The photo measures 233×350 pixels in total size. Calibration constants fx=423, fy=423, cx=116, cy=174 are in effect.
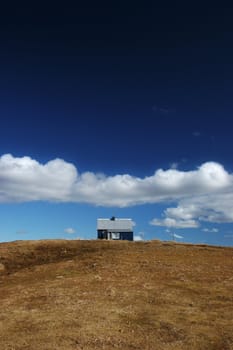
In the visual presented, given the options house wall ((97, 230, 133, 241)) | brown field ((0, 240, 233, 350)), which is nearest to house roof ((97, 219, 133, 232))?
house wall ((97, 230, 133, 241))

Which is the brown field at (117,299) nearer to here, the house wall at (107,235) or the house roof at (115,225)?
the house wall at (107,235)

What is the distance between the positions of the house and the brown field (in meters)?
39.5

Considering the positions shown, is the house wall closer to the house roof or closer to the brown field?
the house roof

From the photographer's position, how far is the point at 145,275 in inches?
1313

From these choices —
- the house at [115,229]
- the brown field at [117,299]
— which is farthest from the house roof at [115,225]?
the brown field at [117,299]

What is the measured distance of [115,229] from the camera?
86125 mm

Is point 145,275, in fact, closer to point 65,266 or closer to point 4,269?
point 65,266

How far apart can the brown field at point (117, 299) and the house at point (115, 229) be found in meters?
39.5

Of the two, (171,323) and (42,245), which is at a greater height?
(42,245)

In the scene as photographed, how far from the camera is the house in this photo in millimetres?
85500

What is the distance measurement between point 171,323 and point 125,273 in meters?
12.0

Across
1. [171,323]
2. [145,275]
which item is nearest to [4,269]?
[145,275]

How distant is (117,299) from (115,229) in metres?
59.5

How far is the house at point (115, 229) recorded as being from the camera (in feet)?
281
